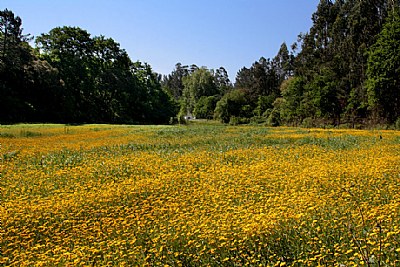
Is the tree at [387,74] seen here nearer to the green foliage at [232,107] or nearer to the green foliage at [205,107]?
the green foliage at [232,107]

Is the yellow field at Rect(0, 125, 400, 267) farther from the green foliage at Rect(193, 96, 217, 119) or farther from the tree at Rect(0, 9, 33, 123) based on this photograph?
the green foliage at Rect(193, 96, 217, 119)

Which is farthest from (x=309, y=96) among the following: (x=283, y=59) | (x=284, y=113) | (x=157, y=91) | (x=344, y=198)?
(x=344, y=198)

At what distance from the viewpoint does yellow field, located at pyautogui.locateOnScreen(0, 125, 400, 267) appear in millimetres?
4836

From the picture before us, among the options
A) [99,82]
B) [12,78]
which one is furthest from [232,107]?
[12,78]

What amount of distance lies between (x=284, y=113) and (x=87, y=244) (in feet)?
195

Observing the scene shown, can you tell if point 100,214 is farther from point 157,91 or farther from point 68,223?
point 157,91

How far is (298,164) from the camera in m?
11.4

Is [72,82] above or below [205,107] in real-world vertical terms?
above

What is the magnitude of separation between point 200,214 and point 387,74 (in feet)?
135

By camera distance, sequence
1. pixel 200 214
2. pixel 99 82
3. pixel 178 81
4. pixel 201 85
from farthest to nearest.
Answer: pixel 178 81, pixel 201 85, pixel 99 82, pixel 200 214

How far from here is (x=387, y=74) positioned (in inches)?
1597

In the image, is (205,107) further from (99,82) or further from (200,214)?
(200,214)

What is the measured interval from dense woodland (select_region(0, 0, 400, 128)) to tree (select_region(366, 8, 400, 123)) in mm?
111

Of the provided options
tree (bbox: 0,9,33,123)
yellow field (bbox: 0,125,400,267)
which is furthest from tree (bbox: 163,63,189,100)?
yellow field (bbox: 0,125,400,267)
